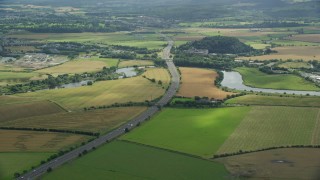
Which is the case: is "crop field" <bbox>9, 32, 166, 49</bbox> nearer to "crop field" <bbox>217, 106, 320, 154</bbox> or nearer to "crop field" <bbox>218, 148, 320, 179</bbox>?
"crop field" <bbox>217, 106, 320, 154</bbox>

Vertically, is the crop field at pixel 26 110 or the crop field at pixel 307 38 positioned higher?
the crop field at pixel 307 38

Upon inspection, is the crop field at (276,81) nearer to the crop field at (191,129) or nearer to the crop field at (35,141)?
the crop field at (191,129)

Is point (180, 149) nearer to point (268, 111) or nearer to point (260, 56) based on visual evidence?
point (268, 111)

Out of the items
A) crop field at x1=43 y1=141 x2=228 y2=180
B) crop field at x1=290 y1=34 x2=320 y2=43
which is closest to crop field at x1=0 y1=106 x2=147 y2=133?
crop field at x1=43 y1=141 x2=228 y2=180

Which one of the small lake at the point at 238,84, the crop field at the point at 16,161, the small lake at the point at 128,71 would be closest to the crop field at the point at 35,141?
the crop field at the point at 16,161

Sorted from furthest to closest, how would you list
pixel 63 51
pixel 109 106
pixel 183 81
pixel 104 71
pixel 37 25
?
pixel 37 25
pixel 63 51
pixel 104 71
pixel 183 81
pixel 109 106

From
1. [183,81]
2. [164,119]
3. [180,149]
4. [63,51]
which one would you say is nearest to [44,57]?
[63,51]
